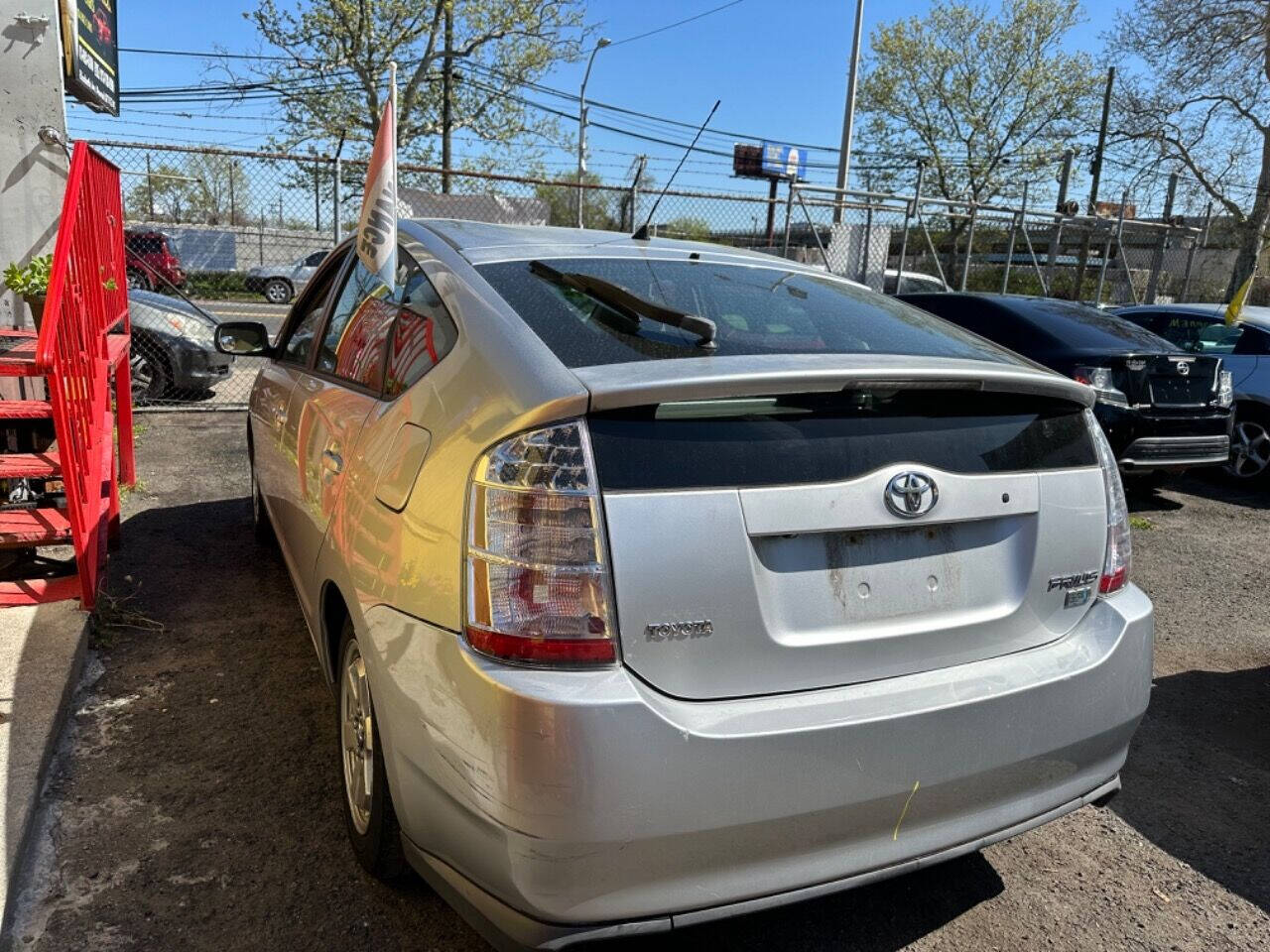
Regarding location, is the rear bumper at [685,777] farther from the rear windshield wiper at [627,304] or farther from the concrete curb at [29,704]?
the concrete curb at [29,704]

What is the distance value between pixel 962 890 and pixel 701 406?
5.42 feet

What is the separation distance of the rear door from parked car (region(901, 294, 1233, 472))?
5.16 metres

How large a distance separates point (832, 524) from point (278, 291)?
24850 mm

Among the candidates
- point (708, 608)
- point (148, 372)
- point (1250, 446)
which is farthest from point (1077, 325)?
point (148, 372)

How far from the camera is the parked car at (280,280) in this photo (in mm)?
24045

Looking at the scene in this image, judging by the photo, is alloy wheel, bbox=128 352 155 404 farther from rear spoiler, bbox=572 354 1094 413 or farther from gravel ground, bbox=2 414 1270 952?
rear spoiler, bbox=572 354 1094 413

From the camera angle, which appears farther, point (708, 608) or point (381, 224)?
point (381, 224)

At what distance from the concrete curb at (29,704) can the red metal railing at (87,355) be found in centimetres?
22

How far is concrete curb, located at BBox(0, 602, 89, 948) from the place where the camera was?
2396mm

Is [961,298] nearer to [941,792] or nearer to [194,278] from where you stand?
[941,792]

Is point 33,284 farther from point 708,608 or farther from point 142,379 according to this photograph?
point 708,608

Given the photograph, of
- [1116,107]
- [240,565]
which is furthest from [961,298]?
[1116,107]

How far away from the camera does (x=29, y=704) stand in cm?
297

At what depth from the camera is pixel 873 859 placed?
1.92 metres
